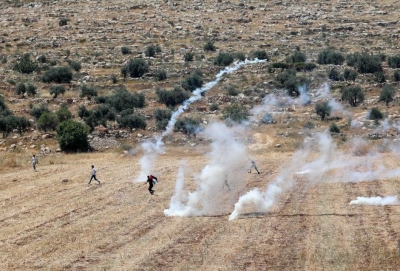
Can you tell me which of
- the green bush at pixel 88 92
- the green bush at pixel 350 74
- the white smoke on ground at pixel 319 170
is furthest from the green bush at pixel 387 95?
the green bush at pixel 88 92

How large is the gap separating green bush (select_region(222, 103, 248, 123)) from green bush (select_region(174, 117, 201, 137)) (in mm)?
2572

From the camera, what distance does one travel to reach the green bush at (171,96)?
57.1 m

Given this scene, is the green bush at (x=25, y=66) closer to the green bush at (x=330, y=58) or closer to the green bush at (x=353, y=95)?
the green bush at (x=330, y=58)

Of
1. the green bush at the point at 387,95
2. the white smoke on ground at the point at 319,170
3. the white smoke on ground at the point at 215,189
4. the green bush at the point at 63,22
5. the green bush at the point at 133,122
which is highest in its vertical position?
the white smoke on ground at the point at 215,189

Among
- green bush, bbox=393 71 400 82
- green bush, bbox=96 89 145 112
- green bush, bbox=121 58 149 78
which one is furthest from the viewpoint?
green bush, bbox=121 58 149 78

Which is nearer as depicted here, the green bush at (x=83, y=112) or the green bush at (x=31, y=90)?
the green bush at (x=83, y=112)

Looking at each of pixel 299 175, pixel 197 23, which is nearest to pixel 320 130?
A: pixel 299 175

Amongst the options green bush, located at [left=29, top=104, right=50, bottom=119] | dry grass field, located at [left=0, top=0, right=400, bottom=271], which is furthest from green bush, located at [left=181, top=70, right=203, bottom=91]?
green bush, located at [left=29, top=104, right=50, bottom=119]

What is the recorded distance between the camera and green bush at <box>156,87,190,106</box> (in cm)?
5706

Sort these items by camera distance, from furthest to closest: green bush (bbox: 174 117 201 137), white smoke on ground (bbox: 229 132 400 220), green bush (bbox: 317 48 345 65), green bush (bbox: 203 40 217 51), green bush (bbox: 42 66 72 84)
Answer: green bush (bbox: 203 40 217 51)
green bush (bbox: 317 48 345 65)
green bush (bbox: 42 66 72 84)
green bush (bbox: 174 117 201 137)
white smoke on ground (bbox: 229 132 400 220)

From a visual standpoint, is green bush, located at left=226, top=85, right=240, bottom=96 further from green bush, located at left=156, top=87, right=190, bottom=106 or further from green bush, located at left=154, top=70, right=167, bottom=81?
green bush, located at left=154, top=70, right=167, bottom=81

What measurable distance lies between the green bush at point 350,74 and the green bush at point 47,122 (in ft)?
92.7

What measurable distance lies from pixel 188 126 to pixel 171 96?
8639mm

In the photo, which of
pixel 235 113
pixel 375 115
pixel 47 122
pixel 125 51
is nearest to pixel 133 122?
pixel 47 122
